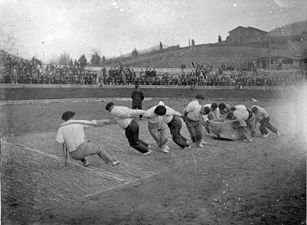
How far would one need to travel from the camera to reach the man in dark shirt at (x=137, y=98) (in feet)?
27.7

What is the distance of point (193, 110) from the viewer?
8234 millimetres

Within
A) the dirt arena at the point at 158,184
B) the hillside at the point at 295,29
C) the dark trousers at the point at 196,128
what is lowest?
the dirt arena at the point at 158,184

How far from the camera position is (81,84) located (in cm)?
1212

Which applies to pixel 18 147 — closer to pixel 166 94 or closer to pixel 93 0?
pixel 93 0

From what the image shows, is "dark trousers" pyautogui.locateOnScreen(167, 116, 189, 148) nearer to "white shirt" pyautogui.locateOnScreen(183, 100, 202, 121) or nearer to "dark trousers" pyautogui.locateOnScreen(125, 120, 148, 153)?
"white shirt" pyautogui.locateOnScreen(183, 100, 202, 121)

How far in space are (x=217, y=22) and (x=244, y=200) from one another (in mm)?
3829

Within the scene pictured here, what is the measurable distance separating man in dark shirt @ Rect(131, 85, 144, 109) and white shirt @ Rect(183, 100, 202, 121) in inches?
49.4

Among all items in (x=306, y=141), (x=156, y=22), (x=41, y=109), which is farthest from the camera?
(x=41, y=109)

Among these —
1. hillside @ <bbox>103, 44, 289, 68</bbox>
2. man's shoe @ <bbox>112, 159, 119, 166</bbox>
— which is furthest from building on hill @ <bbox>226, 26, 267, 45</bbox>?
man's shoe @ <bbox>112, 159, 119, 166</bbox>

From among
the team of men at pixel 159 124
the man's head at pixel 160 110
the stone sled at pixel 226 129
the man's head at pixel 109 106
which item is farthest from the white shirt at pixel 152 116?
the stone sled at pixel 226 129

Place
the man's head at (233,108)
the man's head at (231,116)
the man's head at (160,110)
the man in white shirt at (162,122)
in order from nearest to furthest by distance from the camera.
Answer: the man's head at (160,110) → the man in white shirt at (162,122) → the man's head at (233,108) → the man's head at (231,116)

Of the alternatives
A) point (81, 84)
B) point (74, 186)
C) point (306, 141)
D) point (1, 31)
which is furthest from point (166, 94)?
point (1, 31)

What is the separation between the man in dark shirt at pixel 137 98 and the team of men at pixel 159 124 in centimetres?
54

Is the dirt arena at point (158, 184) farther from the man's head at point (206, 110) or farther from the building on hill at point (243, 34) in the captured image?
the building on hill at point (243, 34)
